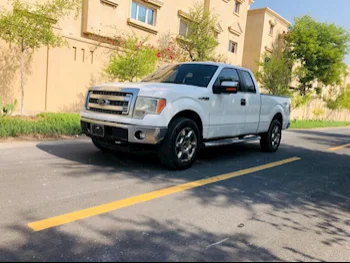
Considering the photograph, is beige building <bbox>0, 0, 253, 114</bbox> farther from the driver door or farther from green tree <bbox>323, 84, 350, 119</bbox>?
green tree <bbox>323, 84, 350, 119</bbox>

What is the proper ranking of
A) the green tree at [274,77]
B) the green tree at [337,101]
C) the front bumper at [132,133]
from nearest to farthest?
the front bumper at [132,133]
the green tree at [274,77]
the green tree at [337,101]

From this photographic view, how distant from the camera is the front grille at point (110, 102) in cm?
530

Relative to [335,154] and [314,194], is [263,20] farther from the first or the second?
→ [314,194]

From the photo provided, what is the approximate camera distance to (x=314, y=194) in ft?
16.4

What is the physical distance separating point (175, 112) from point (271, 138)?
3.96 meters

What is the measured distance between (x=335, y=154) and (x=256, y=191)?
5774mm

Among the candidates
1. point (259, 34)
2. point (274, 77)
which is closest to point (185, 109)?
point (274, 77)

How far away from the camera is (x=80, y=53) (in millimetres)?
13562

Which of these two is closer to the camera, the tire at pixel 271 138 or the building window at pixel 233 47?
the tire at pixel 271 138

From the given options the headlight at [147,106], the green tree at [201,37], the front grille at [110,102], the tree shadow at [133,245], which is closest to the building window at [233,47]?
the green tree at [201,37]

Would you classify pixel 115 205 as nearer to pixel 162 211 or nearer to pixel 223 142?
pixel 162 211

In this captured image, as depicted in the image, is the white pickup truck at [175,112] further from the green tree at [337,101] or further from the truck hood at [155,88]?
the green tree at [337,101]

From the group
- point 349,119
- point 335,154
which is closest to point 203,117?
point 335,154

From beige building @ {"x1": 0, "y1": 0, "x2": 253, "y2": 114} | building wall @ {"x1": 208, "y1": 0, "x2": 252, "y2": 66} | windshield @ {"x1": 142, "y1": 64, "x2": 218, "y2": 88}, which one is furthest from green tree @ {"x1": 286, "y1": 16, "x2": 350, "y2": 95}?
windshield @ {"x1": 142, "y1": 64, "x2": 218, "y2": 88}
